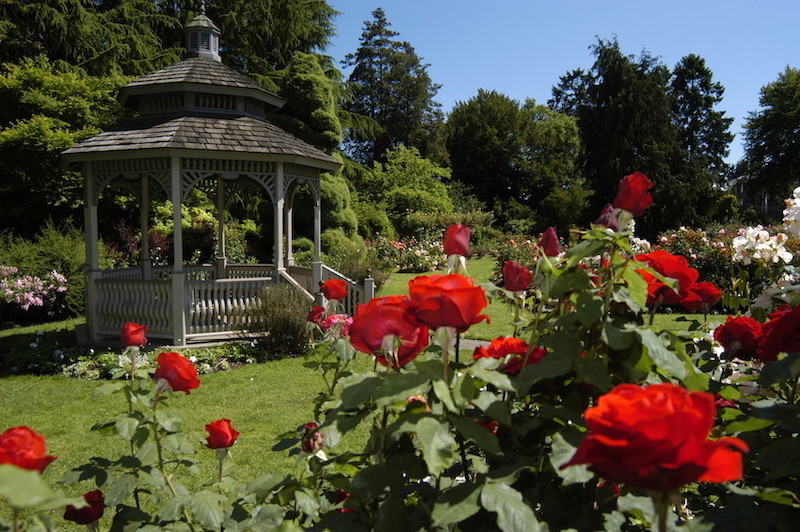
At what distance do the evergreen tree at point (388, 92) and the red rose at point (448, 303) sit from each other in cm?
4077

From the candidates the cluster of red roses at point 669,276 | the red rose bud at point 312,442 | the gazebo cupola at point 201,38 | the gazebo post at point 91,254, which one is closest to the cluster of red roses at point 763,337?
the cluster of red roses at point 669,276

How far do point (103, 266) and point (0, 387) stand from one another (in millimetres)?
7323

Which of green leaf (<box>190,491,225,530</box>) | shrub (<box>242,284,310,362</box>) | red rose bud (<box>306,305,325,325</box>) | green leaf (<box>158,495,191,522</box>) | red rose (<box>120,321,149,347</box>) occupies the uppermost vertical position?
red rose bud (<box>306,305,325,325</box>)

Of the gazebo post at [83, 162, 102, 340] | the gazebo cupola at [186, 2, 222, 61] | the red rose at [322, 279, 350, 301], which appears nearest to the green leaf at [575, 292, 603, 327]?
the red rose at [322, 279, 350, 301]

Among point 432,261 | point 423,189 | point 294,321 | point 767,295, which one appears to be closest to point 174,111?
point 294,321

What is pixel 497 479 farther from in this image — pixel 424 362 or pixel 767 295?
pixel 767 295

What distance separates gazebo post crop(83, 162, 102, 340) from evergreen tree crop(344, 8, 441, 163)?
32.8m

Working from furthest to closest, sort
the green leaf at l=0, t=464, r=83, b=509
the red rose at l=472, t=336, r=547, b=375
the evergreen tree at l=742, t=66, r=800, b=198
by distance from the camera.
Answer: the evergreen tree at l=742, t=66, r=800, b=198 → the red rose at l=472, t=336, r=547, b=375 → the green leaf at l=0, t=464, r=83, b=509

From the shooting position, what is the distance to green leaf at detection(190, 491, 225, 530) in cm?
157

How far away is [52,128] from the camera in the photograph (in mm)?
15414

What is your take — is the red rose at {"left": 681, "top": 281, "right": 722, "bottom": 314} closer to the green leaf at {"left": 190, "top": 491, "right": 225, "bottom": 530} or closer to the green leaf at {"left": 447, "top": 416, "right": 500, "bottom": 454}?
the green leaf at {"left": 447, "top": 416, "right": 500, "bottom": 454}

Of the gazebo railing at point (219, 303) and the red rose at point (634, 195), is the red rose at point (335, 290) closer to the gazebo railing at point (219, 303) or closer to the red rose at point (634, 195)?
the red rose at point (634, 195)

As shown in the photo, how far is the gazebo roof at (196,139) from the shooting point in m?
8.66

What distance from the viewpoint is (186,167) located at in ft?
29.3
